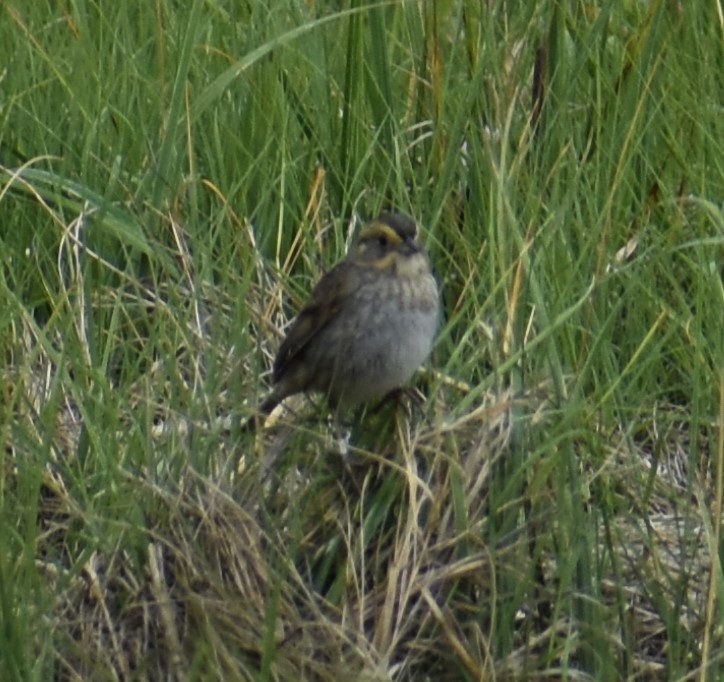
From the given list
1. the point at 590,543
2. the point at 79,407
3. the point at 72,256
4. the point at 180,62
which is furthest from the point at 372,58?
the point at 590,543

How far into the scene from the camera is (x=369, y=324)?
416 centimetres

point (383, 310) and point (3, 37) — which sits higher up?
point (3, 37)

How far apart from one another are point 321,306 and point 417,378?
253mm

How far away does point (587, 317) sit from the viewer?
3.86 m

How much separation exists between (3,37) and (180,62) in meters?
0.69

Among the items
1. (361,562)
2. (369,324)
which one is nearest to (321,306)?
(369,324)

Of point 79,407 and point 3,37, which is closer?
point 79,407

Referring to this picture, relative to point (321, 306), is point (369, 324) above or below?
below

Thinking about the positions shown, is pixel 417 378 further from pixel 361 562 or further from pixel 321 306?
pixel 361 562

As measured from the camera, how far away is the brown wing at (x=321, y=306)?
400 centimetres

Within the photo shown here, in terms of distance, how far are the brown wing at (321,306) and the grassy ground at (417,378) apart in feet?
0.29

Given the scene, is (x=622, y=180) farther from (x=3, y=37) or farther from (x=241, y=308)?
(x=3, y=37)

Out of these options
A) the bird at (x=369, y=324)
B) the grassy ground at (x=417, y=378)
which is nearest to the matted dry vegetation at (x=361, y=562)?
the grassy ground at (x=417, y=378)

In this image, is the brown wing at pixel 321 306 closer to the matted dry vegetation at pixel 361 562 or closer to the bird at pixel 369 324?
the bird at pixel 369 324
